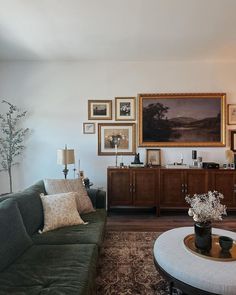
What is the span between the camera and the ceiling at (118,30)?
8.76ft

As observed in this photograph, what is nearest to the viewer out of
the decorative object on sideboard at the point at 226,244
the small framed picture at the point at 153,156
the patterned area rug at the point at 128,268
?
the decorative object on sideboard at the point at 226,244

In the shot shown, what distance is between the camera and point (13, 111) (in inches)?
177

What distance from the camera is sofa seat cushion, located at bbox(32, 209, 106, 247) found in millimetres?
2199

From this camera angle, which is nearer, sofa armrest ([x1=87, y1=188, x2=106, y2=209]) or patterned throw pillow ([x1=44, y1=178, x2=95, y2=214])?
patterned throw pillow ([x1=44, y1=178, x2=95, y2=214])

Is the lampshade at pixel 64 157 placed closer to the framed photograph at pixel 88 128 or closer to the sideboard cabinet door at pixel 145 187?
the framed photograph at pixel 88 128

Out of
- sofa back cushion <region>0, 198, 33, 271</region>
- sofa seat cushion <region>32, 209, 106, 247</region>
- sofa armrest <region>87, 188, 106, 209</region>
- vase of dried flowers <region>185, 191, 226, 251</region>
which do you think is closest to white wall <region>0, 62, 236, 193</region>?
sofa armrest <region>87, 188, 106, 209</region>

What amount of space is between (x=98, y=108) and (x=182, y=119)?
1.65m

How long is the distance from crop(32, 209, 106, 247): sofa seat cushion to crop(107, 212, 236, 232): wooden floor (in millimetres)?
1127

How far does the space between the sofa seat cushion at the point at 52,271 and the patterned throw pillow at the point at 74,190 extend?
0.89 metres

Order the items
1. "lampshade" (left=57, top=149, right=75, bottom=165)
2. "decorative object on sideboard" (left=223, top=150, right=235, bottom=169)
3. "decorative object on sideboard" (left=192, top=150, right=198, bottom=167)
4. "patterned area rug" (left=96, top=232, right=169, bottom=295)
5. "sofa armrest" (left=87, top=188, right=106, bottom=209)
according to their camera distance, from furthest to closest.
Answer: "decorative object on sideboard" (left=192, top=150, right=198, bottom=167)
"decorative object on sideboard" (left=223, top=150, right=235, bottom=169)
"lampshade" (left=57, top=149, right=75, bottom=165)
"sofa armrest" (left=87, top=188, right=106, bottom=209)
"patterned area rug" (left=96, top=232, right=169, bottom=295)

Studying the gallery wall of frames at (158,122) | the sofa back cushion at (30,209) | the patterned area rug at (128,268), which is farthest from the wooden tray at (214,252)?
the gallery wall of frames at (158,122)

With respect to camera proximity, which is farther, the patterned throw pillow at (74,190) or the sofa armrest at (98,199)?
the sofa armrest at (98,199)

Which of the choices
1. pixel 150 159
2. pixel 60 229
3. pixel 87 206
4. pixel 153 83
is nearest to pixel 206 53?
pixel 153 83

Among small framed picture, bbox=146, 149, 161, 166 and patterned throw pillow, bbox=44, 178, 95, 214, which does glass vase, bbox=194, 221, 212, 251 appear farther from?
small framed picture, bbox=146, 149, 161, 166
